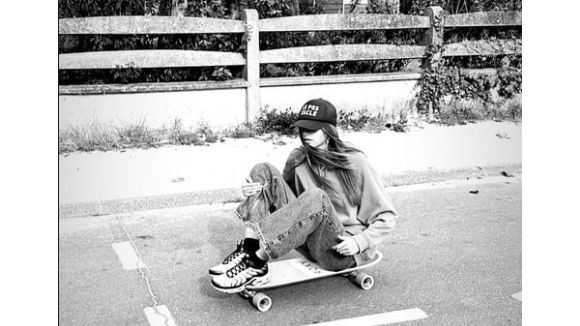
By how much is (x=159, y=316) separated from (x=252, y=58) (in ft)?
11.6

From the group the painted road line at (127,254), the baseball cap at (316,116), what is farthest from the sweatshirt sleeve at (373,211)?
the painted road line at (127,254)

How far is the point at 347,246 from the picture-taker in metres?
3.34

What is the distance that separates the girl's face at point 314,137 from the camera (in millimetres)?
3420

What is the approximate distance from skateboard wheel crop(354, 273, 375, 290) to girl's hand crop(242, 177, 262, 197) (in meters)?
0.63

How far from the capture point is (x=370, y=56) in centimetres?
679

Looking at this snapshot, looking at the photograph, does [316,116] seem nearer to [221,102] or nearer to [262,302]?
[262,302]

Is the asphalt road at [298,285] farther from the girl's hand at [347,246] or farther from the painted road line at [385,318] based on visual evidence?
the girl's hand at [347,246]

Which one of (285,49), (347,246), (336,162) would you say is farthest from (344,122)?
(347,246)

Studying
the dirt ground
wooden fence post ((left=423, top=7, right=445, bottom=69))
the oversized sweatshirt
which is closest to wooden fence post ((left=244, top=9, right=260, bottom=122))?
the dirt ground

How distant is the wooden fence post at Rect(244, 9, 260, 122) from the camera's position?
21.2 feet
